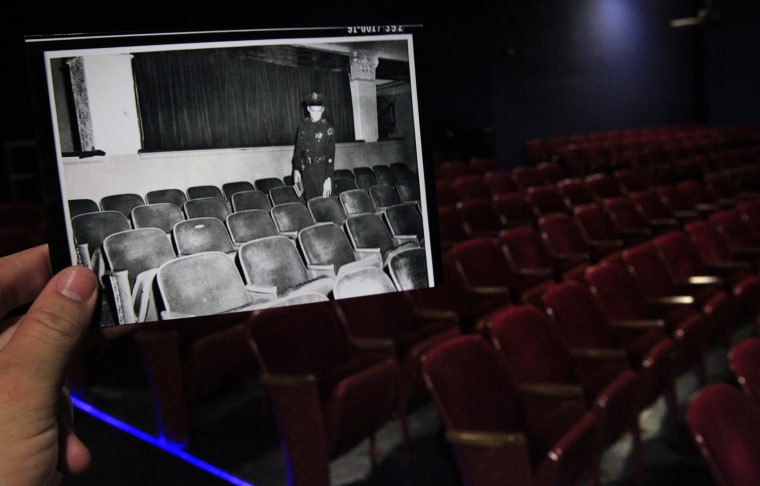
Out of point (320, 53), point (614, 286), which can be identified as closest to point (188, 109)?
point (320, 53)

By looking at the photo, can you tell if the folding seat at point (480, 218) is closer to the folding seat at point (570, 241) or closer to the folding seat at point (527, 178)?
the folding seat at point (570, 241)

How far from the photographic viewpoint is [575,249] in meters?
1.81

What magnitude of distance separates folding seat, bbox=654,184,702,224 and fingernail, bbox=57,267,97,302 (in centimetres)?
223

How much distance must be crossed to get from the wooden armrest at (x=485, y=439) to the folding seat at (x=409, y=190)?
1.80ft

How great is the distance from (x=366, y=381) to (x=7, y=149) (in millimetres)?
2417

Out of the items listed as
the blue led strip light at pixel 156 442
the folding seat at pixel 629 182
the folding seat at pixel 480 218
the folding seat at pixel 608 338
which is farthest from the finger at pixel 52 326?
the folding seat at pixel 629 182

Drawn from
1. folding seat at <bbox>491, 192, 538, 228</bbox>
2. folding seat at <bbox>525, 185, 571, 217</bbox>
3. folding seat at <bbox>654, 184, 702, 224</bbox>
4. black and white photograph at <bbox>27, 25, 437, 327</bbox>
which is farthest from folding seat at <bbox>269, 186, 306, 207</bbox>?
folding seat at <bbox>654, 184, 702, 224</bbox>

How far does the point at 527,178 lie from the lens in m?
2.77

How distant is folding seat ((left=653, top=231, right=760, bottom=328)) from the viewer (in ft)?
5.07

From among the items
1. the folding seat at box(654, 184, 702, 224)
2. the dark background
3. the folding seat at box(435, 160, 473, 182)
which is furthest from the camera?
the folding seat at box(435, 160, 473, 182)

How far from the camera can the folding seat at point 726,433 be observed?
76 cm

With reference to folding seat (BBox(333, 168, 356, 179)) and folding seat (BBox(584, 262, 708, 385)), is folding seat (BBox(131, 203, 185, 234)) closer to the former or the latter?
folding seat (BBox(333, 168, 356, 179))

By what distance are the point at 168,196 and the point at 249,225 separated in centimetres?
4

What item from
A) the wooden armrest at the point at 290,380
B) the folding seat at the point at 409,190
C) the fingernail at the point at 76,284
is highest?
the folding seat at the point at 409,190
